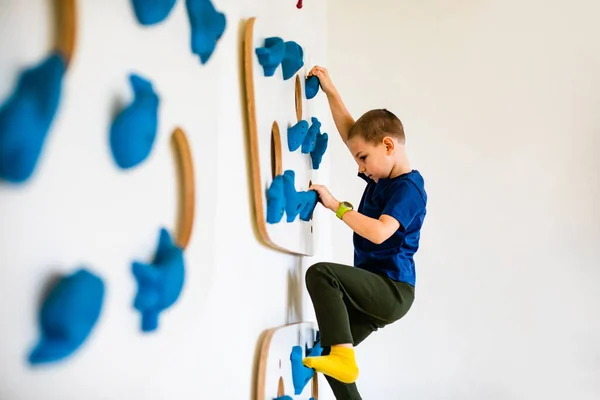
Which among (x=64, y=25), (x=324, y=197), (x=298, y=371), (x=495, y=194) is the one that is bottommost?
(x=298, y=371)

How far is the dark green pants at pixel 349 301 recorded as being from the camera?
0.97m

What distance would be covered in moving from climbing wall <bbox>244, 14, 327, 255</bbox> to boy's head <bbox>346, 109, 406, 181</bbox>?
10 centimetres

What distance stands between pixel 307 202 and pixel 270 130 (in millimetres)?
213

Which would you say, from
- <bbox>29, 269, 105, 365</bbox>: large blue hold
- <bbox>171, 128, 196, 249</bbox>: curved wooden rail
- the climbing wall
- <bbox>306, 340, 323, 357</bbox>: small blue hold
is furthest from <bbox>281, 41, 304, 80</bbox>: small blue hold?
<bbox>29, 269, 105, 365</bbox>: large blue hold

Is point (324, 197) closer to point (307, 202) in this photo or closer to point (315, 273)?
point (307, 202)

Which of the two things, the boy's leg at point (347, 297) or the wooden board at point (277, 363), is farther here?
the boy's leg at point (347, 297)

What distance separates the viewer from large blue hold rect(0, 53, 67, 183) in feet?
1.11

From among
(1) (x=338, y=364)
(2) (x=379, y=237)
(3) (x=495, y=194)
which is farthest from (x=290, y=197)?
(3) (x=495, y=194)

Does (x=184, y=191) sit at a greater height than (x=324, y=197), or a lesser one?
lesser

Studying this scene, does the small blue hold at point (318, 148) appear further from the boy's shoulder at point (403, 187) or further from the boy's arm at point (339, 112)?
the boy's shoulder at point (403, 187)

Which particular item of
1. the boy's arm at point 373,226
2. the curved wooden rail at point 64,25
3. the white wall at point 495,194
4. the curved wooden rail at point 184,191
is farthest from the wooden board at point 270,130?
the white wall at point 495,194

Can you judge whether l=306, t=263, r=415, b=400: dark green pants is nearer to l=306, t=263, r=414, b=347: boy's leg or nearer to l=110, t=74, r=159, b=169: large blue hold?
l=306, t=263, r=414, b=347: boy's leg

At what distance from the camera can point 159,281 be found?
488 mm

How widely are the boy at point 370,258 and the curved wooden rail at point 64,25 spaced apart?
68 cm
